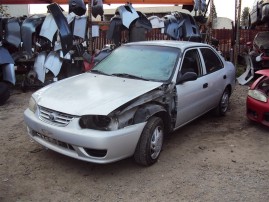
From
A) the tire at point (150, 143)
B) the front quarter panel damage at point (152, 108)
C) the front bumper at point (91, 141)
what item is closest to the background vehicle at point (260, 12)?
the front quarter panel damage at point (152, 108)

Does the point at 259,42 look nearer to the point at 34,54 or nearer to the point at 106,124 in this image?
the point at 34,54

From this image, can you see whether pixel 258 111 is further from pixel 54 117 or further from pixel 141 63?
pixel 54 117

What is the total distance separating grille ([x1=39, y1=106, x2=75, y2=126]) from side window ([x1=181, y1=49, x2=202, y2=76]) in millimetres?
1894

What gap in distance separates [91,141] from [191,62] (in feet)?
7.77

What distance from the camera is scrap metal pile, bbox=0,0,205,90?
28.5 feet

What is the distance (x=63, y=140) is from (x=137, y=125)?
84cm

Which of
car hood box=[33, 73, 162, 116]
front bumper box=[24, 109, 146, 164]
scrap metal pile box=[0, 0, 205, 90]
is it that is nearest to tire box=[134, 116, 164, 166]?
front bumper box=[24, 109, 146, 164]

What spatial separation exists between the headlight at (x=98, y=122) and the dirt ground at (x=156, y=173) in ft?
2.15

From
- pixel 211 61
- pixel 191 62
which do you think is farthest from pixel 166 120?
pixel 211 61

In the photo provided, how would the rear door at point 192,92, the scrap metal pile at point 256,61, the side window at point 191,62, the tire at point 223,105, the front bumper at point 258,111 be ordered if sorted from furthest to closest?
the scrap metal pile at point 256,61
the tire at point 223,105
the front bumper at point 258,111
the side window at point 191,62
the rear door at point 192,92

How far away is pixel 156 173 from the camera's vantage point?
12.9 ft

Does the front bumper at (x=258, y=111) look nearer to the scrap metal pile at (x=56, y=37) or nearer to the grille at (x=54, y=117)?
the grille at (x=54, y=117)

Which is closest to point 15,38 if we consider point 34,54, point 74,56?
point 34,54

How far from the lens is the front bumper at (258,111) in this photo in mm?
5291
